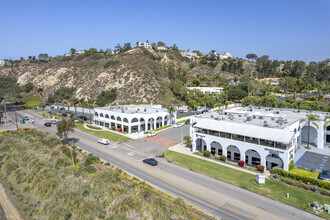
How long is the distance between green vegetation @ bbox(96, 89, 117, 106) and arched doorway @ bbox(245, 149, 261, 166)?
84674 millimetres

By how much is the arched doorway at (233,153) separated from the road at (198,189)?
865cm

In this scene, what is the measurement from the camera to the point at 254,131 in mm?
38375

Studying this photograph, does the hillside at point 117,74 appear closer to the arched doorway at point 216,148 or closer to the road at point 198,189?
the road at point 198,189

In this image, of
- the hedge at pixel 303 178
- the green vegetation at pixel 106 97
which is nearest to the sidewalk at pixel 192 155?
the hedge at pixel 303 178

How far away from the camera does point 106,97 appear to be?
112 metres

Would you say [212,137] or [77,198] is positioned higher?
[212,137]

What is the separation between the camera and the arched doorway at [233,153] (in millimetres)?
39688

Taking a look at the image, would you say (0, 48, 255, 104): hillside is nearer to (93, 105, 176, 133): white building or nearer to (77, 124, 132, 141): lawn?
(93, 105, 176, 133): white building

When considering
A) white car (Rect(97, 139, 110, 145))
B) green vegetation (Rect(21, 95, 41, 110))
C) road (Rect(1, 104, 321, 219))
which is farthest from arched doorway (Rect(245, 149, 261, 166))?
green vegetation (Rect(21, 95, 41, 110))

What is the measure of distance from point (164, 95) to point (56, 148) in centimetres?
7191

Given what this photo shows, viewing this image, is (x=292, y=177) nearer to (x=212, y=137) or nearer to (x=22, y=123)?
(x=212, y=137)

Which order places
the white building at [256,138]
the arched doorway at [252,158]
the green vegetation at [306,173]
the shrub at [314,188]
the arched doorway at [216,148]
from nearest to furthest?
the shrub at [314,188] → the green vegetation at [306,173] → the white building at [256,138] → the arched doorway at [252,158] → the arched doorway at [216,148]

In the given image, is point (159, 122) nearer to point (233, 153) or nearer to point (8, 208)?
point (233, 153)

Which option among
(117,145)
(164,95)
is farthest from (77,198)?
(164,95)
